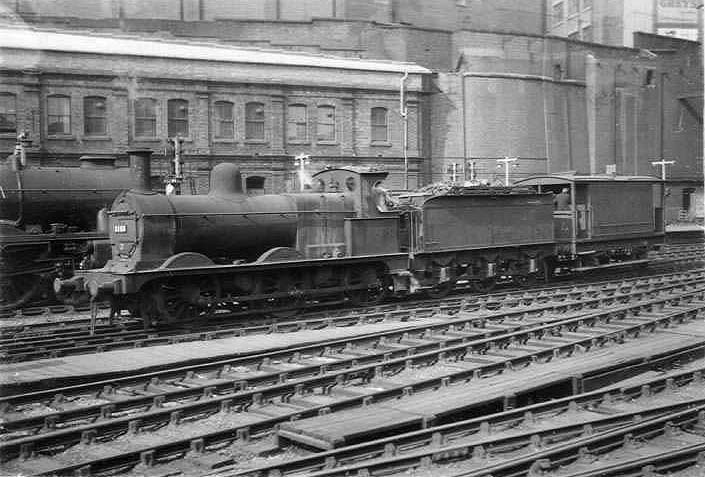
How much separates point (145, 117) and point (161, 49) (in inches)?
114

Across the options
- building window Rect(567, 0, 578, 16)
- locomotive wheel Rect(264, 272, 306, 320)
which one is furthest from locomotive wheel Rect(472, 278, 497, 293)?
building window Rect(567, 0, 578, 16)

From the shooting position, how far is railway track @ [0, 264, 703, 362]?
1049 cm

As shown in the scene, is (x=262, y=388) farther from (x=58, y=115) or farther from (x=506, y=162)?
(x=506, y=162)

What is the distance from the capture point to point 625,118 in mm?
42031

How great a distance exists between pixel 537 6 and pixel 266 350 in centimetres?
4558

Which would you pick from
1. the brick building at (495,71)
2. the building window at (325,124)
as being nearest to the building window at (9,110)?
the building window at (325,124)

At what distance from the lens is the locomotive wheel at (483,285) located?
17109 millimetres

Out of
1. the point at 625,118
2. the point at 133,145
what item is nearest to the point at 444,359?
the point at 133,145

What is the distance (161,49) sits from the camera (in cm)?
2731

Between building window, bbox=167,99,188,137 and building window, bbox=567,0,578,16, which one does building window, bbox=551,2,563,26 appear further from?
building window, bbox=167,99,188,137

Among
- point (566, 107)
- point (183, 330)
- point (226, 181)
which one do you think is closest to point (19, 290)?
point (183, 330)

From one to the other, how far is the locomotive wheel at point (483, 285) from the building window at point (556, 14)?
43.0 metres

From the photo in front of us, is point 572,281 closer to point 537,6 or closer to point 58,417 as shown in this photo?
point 58,417

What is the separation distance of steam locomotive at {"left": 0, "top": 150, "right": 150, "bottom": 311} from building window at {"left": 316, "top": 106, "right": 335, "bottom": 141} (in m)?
14.3
